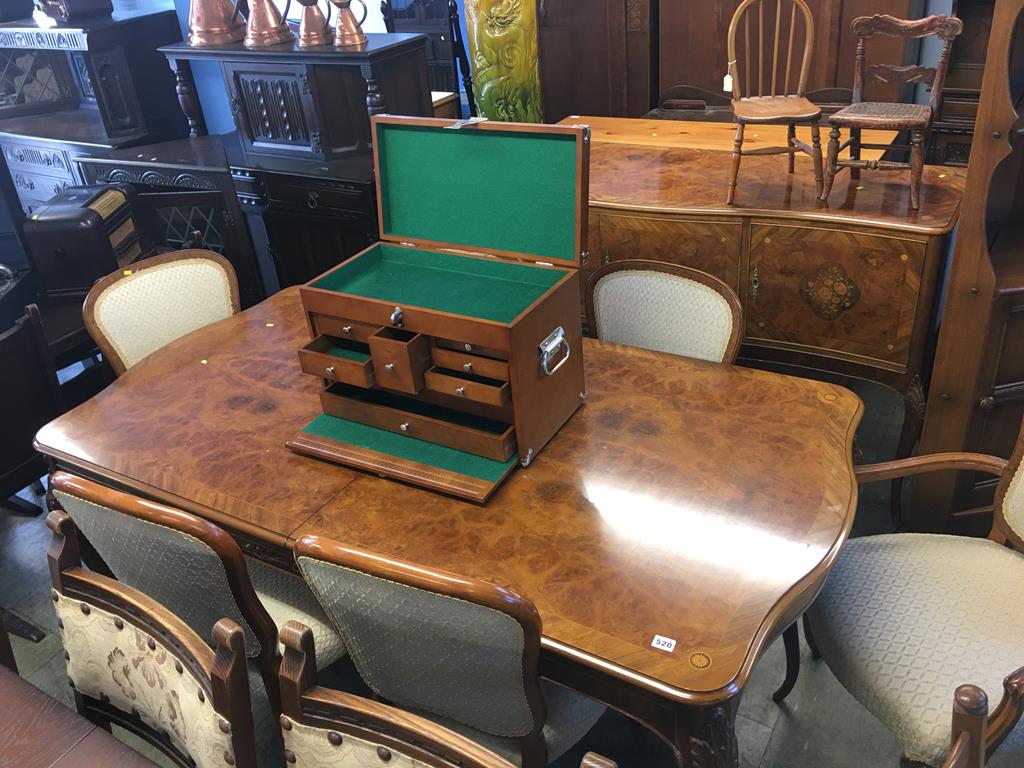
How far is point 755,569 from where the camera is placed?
1312 mm

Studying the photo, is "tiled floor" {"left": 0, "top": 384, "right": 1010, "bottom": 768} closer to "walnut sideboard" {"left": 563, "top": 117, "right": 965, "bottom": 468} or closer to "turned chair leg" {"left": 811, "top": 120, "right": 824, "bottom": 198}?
"walnut sideboard" {"left": 563, "top": 117, "right": 965, "bottom": 468}

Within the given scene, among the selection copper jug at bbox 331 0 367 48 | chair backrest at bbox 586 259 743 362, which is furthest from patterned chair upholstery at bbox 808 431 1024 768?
copper jug at bbox 331 0 367 48

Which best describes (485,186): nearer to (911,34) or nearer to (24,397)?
(911,34)

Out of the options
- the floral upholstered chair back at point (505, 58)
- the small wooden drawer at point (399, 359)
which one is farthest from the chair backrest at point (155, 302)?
the floral upholstered chair back at point (505, 58)

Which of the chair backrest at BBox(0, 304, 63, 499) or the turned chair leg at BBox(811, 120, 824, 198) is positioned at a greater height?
the turned chair leg at BBox(811, 120, 824, 198)

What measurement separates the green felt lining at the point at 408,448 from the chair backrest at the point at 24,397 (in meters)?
1.07

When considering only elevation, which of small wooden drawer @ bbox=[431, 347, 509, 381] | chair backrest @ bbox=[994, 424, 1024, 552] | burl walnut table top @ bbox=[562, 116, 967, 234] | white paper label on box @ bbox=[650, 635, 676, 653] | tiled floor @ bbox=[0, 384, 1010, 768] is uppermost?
small wooden drawer @ bbox=[431, 347, 509, 381]

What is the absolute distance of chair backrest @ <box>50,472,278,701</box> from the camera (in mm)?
1337

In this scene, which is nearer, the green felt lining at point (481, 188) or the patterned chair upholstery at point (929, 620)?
the patterned chair upholstery at point (929, 620)

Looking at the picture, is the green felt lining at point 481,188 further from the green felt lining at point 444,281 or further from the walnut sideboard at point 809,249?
the walnut sideboard at point 809,249

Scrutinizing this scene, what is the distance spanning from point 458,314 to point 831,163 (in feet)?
4.39

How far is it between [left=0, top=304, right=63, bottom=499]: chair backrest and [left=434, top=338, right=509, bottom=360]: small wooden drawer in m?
1.39

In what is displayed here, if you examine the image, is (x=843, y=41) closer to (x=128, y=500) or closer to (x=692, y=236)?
(x=692, y=236)

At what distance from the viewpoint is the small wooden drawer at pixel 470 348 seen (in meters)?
1.47
